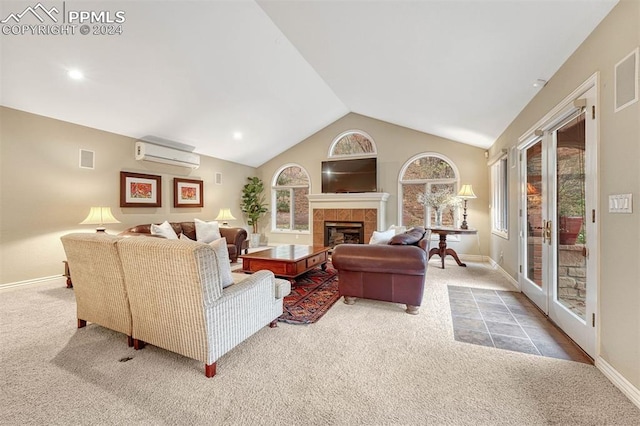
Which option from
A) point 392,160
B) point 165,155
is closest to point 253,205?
point 165,155

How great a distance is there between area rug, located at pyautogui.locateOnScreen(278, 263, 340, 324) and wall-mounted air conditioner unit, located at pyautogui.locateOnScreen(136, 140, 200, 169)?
11.9ft

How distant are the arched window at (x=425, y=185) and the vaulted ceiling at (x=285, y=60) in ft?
3.08

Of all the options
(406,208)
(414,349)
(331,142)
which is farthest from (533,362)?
(331,142)

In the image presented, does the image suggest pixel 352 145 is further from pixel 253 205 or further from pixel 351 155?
pixel 253 205

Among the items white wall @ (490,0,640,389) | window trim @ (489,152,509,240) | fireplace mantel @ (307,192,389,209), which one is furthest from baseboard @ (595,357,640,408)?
fireplace mantel @ (307,192,389,209)

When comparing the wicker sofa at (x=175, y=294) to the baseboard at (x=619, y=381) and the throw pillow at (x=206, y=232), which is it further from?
the throw pillow at (x=206, y=232)

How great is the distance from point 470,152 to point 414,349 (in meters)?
5.03

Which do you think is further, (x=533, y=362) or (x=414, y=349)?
(x=414, y=349)

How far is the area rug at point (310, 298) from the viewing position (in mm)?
2664

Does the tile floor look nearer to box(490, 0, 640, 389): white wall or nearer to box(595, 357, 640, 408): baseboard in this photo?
box(595, 357, 640, 408): baseboard

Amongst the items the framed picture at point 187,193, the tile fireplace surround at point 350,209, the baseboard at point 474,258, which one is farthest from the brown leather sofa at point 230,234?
the baseboard at point 474,258

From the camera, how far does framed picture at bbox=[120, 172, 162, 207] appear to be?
465 centimetres

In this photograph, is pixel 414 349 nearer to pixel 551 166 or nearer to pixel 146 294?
pixel 146 294

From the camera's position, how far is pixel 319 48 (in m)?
3.57
